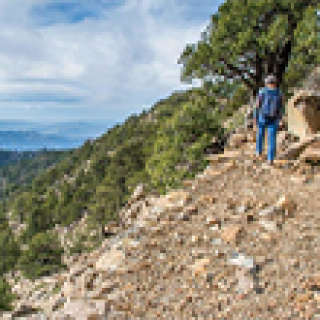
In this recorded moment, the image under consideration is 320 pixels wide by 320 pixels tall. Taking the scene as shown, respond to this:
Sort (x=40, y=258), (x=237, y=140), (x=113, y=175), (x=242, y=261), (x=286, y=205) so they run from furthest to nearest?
(x=113, y=175) → (x=40, y=258) → (x=237, y=140) → (x=286, y=205) → (x=242, y=261)

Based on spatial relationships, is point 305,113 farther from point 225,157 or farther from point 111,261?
point 111,261

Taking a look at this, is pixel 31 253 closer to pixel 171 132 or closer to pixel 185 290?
pixel 171 132

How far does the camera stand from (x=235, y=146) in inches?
687

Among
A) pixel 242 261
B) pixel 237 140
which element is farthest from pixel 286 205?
pixel 237 140

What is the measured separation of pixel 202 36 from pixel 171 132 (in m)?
8.10

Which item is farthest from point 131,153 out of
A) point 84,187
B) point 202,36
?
point 202,36

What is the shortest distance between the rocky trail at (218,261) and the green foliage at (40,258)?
194 ft

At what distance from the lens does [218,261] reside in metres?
8.45

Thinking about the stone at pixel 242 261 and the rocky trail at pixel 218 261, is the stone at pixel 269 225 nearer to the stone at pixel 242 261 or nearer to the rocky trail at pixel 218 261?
the rocky trail at pixel 218 261

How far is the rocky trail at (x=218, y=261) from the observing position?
705 cm

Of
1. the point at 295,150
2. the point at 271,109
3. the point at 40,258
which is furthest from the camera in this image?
the point at 40,258

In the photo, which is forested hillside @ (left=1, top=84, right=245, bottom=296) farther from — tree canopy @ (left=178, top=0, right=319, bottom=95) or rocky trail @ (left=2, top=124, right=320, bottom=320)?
rocky trail @ (left=2, top=124, right=320, bottom=320)

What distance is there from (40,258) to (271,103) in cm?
6730

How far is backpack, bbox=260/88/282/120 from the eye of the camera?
43.8ft
